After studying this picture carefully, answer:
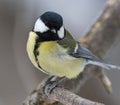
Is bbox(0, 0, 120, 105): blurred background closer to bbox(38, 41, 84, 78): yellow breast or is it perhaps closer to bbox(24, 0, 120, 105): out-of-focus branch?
bbox(24, 0, 120, 105): out-of-focus branch

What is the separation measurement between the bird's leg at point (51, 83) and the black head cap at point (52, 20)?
0.49 ft

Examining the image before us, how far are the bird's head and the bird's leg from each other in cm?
12

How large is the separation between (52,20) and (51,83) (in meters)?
0.18

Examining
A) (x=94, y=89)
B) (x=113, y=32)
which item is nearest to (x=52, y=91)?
(x=113, y=32)

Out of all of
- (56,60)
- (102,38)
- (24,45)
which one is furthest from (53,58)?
(24,45)

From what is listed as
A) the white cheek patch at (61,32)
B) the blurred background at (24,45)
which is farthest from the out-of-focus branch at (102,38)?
the blurred background at (24,45)

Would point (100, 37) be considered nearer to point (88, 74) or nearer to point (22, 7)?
point (88, 74)

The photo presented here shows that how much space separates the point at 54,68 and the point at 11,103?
1011 mm

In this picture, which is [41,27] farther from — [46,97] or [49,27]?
[46,97]

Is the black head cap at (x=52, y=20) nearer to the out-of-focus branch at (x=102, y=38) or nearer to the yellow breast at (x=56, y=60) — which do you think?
the yellow breast at (x=56, y=60)

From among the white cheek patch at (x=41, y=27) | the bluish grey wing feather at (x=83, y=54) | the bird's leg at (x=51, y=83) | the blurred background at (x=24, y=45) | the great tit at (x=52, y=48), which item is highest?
the white cheek patch at (x=41, y=27)

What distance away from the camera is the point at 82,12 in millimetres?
2676

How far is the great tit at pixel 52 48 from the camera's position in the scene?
1.09m

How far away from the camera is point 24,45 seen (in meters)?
2.30
